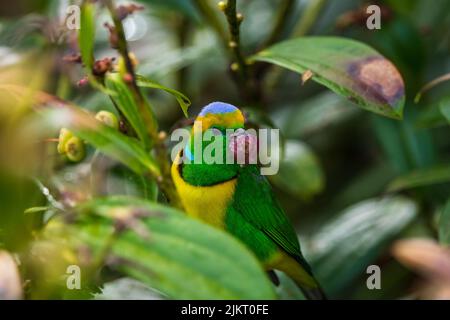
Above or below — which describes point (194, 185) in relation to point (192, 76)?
below

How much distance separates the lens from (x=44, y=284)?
36.6 inches

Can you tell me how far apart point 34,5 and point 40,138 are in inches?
54.2

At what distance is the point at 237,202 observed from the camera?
1399 millimetres

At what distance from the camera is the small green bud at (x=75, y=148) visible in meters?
1.11

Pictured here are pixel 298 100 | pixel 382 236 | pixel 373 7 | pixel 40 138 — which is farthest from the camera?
pixel 298 100

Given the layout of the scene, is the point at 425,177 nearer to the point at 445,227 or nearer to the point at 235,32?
the point at 445,227

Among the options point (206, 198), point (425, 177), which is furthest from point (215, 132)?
point (425, 177)

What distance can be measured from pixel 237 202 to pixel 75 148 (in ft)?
1.27

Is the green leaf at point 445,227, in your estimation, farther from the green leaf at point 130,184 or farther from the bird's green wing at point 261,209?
the green leaf at point 130,184

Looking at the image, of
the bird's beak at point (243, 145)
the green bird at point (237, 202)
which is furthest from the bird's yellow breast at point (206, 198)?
the bird's beak at point (243, 145)

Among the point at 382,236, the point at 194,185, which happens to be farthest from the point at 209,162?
the point at 382,236

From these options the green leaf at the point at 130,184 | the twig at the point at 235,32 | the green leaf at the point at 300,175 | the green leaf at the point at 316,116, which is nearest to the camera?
the green leaf at the point at 130,184

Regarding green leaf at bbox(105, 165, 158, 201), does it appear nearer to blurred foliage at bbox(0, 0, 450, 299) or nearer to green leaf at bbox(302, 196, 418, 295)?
blurred foliage at bbox(0, 0, 450, 299)
